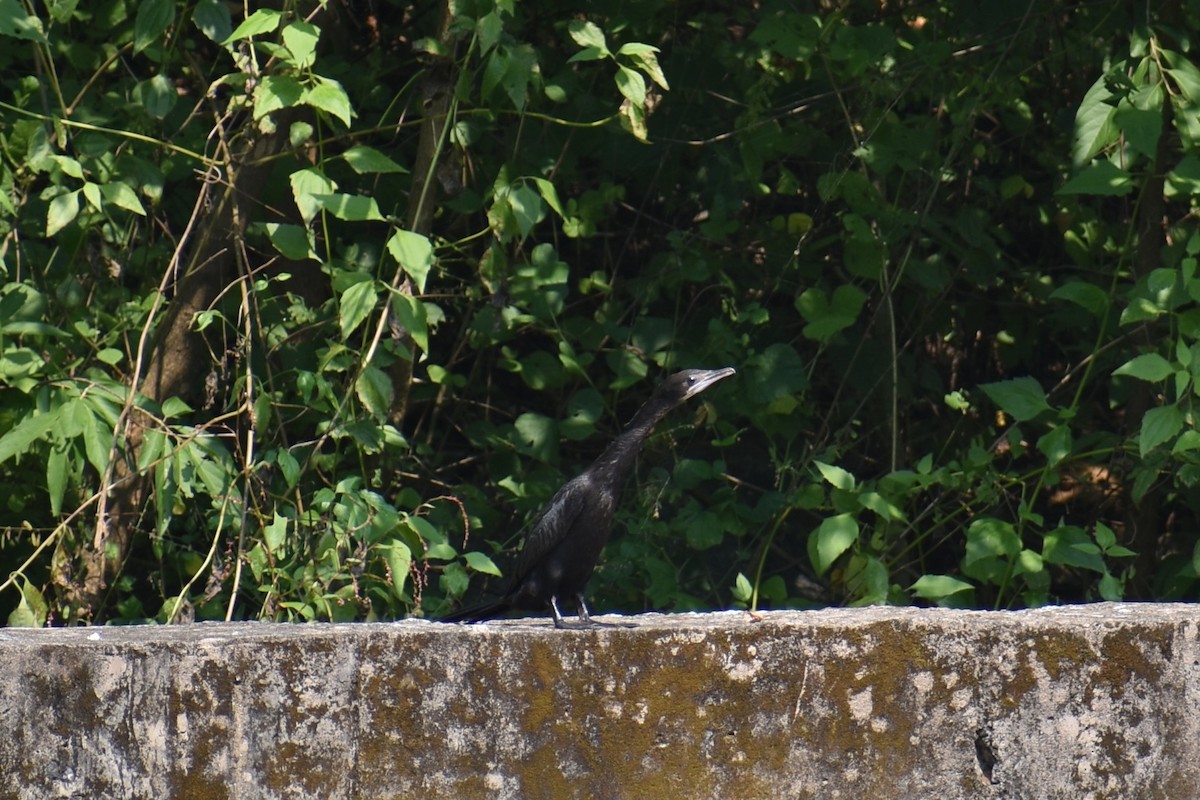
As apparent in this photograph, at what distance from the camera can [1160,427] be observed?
3.98 meters

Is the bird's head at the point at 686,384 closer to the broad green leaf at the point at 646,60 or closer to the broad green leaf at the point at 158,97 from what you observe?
the broad green leaf at the point at 646,60

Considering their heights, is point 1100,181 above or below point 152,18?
below

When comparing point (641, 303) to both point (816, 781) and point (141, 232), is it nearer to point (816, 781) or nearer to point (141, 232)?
point (141, 232)

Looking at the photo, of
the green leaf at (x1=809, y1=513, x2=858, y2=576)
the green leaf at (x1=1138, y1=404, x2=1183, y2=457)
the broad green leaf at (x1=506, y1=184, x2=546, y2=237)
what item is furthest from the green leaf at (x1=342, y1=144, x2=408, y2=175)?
the green leaf at (x1=1138, y1=404, x2=1183, y2=457)

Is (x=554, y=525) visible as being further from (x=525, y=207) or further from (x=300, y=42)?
(x=300, y=42)

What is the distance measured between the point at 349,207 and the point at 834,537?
5.62 ft

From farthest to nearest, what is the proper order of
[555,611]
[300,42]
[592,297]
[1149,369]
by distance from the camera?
[592,297] < [1149,369] < [300,42] < [555,611]

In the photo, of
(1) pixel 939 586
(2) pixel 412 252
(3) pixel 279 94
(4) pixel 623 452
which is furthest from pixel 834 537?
(3) pixel 279 94

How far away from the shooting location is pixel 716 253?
5.42 m

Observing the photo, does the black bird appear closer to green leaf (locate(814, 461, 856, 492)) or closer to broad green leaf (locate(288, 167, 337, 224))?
green leaf (locate(814, 461, 856, 492))

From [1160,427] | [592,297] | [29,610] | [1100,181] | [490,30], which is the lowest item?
[29,610]

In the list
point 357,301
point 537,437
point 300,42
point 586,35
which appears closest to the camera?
point 300,42

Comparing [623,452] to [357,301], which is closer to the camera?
[623,452]

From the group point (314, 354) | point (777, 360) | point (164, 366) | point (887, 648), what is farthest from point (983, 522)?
point (164, 366)
